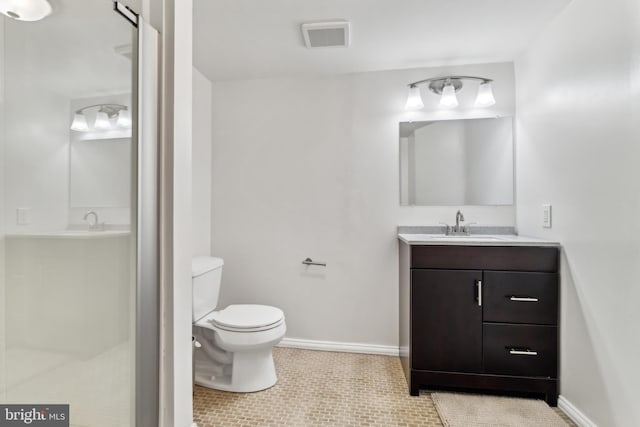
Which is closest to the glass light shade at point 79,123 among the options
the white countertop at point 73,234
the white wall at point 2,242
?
the white wall at point 2,242

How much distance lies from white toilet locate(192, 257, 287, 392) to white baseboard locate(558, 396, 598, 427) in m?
1.53

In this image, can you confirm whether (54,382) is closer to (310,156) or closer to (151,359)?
(151,359)

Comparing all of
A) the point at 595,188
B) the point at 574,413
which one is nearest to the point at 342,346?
the point at 574,413

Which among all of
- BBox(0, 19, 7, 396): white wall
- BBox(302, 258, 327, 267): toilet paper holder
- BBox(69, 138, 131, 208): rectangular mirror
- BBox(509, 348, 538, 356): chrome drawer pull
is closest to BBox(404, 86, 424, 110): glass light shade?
BBox(302, 258, 327, 267): toilet paper holder

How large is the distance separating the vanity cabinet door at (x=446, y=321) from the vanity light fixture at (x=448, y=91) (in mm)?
1226

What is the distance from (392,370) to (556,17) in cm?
230

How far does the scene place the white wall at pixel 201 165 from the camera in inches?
95.9

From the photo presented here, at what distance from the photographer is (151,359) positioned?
3.84ft

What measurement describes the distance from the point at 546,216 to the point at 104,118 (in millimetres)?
2206

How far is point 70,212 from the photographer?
95 centimetres

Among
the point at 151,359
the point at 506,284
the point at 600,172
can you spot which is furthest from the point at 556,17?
the point at 151,359

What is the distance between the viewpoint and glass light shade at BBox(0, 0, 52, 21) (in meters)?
0.78

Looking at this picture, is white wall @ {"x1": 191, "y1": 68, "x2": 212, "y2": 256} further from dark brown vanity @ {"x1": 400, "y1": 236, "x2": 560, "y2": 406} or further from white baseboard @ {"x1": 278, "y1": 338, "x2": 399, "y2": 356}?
dark brown vanity @ {"x1": 400, "y1": 236, "x2": 560, "y2": 406}

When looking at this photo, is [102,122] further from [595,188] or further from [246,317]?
[595,188]
